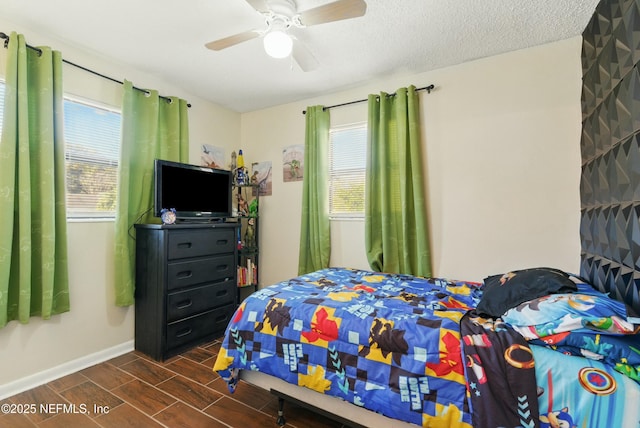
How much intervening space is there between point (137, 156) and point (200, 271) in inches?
45.9

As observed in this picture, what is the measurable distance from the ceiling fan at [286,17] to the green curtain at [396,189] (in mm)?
1130

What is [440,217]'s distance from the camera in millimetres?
2627

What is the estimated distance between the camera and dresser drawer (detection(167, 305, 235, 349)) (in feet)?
8.13

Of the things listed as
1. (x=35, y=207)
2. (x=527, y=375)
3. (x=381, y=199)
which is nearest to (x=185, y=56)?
(x=35, y=207)

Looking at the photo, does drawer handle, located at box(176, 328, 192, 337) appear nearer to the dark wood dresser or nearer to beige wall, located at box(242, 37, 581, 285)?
the dark wood dresser

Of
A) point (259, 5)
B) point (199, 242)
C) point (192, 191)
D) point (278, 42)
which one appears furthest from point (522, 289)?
point (192, 191)

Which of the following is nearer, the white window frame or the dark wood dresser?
the white window frame

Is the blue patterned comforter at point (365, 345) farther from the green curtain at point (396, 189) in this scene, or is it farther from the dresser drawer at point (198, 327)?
the dresser drawer at point (198, 327)

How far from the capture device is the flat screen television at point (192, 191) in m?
2.56

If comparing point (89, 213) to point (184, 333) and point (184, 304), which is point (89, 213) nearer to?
point (184, 304)

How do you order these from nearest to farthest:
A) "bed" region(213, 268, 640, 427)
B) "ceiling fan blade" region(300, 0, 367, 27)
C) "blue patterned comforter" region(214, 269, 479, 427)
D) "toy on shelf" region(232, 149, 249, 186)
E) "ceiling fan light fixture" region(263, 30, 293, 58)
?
"bed" region(213, 268, 640, 427)
"blue patterned comforter" region(214, 269, 479, 427)
"ceiling fan blade" region(300, 0, 367, 27)
"ceiling fan light fixture" region(263, 30, 293, 58)
"toy on shelf" region(232, 149, 249, 186)

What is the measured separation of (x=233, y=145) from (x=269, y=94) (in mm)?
843

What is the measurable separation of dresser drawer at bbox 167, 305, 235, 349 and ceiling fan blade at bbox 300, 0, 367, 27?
2460 mm

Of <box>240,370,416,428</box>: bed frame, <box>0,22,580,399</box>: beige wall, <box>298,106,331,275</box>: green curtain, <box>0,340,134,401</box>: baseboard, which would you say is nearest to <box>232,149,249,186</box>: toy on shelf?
<box>298,106,331,275</box>: green curtain
